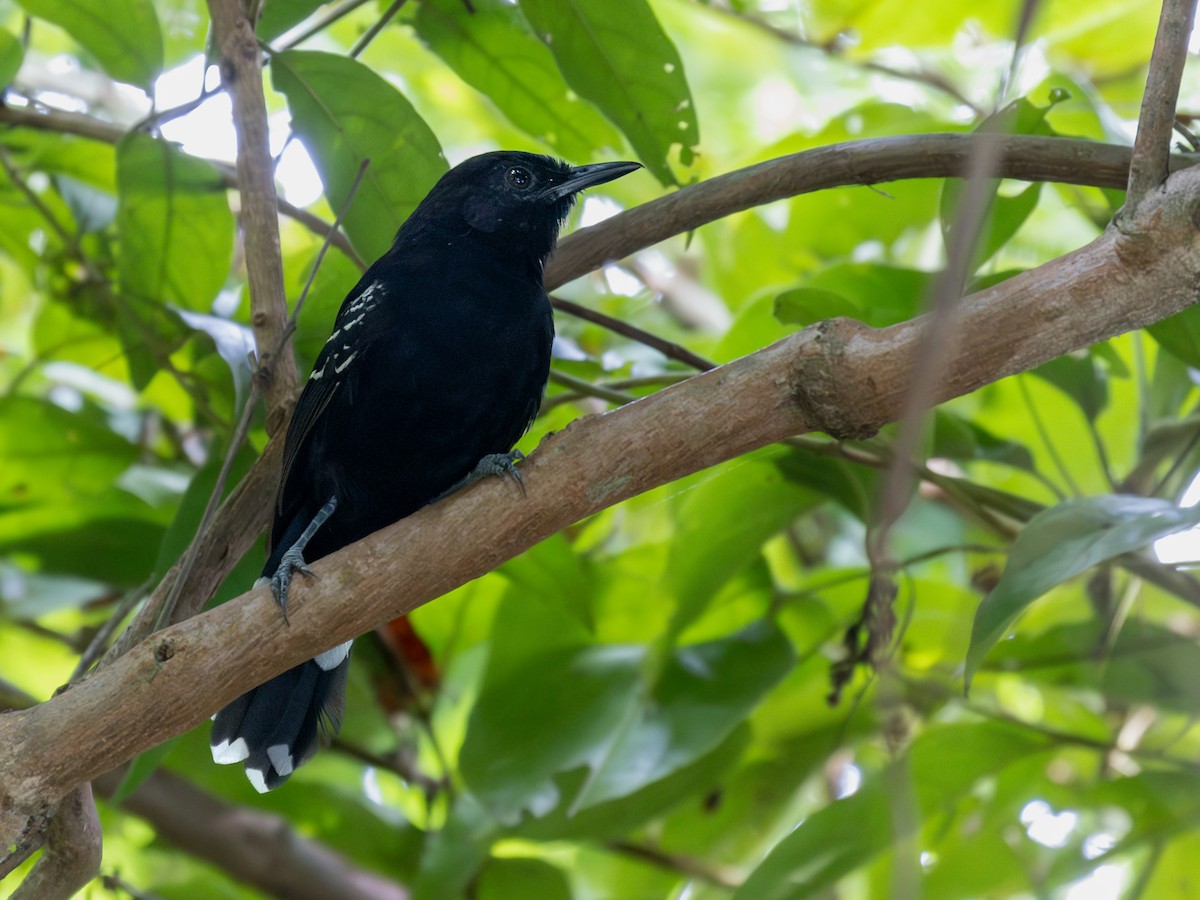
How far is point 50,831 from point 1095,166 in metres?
2.31

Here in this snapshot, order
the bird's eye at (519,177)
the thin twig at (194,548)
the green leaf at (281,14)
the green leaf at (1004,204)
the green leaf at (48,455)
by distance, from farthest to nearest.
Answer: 1. the green leaf at (48,455)
2. the bird's eye at (519,177)
3. the green leaf at (281,14)
4. the green leaf at (1004,204)
5. the thin twig at (194,548)

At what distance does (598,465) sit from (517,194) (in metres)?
1.43

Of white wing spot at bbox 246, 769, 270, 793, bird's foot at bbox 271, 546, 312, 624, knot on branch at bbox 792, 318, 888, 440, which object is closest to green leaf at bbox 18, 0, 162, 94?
bird's foot at bbox 271, 546, 312, 624

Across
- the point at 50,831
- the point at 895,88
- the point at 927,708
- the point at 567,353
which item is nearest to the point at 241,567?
the point at 50,831

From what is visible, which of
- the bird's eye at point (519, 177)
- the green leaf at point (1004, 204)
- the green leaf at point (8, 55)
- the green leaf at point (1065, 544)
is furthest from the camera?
the bird's eye at point (519, 177)

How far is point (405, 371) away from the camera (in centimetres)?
275

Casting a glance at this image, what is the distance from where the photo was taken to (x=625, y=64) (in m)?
2.71

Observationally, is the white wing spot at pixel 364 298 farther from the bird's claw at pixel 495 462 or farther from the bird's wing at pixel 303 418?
the bird's claw at pixel 495 462

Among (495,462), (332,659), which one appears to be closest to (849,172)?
(495,462)

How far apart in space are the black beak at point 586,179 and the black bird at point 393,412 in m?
0.34

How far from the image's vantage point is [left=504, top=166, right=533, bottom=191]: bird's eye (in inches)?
128

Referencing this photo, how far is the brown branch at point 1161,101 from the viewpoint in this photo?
1853 mm

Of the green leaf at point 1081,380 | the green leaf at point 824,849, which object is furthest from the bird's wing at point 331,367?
the green leaf at point 1081,380

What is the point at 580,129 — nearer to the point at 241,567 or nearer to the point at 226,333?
the point at 226,333
